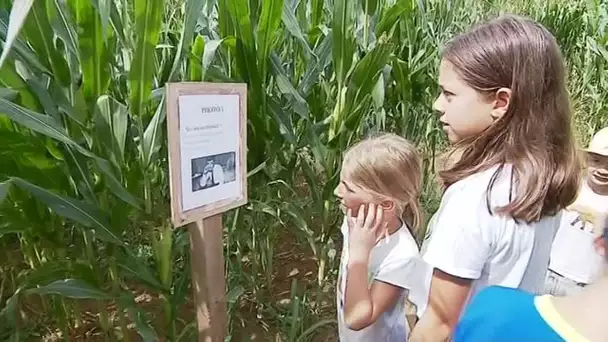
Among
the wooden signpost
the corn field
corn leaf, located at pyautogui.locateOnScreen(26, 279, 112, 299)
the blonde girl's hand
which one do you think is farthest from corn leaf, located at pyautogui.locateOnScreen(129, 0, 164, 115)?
the blonde girl's hand

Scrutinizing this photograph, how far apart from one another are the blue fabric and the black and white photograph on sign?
0.49 meters

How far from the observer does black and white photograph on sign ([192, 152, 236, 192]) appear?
0.96 m

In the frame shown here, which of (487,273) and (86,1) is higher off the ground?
(86,1)

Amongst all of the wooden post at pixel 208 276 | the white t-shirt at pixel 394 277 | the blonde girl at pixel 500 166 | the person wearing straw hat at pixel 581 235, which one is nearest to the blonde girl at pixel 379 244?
the white t-shirt at pixel 394 277

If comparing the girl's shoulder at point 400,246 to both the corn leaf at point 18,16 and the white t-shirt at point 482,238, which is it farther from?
the corn leaf at point 18,16

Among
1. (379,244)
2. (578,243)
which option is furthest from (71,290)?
(578,243)

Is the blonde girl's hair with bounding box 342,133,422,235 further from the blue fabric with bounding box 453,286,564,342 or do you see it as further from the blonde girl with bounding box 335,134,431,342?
the blue fabric with bounding box 453,286,564,342

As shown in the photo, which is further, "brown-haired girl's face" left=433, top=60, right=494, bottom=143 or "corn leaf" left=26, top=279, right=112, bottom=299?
"corn leaf" left=26, top=279, right=112, bottom=299

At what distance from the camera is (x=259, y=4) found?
55.9 inches

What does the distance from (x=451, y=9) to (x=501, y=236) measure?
6.63 feet

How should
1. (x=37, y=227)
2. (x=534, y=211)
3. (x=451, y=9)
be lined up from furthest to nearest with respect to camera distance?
(x=451, y=9), (x=37, y=227), (x=534, y=211)

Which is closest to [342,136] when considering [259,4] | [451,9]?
[259,4]

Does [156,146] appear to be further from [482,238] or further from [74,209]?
Result: [482,238]

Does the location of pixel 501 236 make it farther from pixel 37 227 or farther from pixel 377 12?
pixel 377 12
